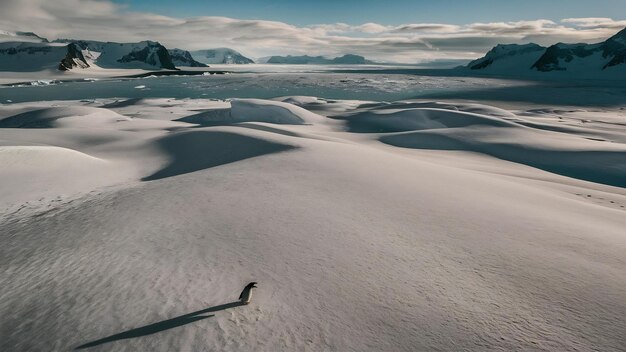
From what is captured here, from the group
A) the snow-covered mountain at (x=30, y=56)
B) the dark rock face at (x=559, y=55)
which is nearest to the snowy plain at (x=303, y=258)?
the snow-covered mountain at (x=30, y=56)

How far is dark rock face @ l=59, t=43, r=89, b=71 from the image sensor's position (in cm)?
14975

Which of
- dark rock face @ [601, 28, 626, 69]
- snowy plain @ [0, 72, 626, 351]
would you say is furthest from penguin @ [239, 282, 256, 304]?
dark rock face @ [601, 28, 626, 69]

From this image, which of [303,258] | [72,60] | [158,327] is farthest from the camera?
[72,60]

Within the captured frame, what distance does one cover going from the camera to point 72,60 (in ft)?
525

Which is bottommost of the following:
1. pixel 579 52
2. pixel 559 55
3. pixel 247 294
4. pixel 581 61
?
pixel 247 294

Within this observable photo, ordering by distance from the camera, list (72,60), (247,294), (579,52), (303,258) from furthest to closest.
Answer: (579,52) < (72,60) < (303,258) < (247,294)

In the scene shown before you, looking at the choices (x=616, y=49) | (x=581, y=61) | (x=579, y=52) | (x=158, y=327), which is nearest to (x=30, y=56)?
(x=158, y=327)

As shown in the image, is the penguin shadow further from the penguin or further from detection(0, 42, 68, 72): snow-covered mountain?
detection(0, 42, 68, 72): snow-covered mountain

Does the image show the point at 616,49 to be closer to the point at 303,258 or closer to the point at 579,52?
the point at 579,52

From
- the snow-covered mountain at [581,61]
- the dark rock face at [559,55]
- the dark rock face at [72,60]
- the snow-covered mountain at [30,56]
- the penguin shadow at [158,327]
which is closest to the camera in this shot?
the penguin shadow at [158,327]

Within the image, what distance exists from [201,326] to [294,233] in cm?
234

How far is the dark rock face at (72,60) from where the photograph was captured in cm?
14975

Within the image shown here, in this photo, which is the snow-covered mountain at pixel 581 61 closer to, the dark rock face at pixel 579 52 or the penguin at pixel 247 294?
the dark rock face at pixel 579 52

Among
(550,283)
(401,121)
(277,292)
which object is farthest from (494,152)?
(277,292)
